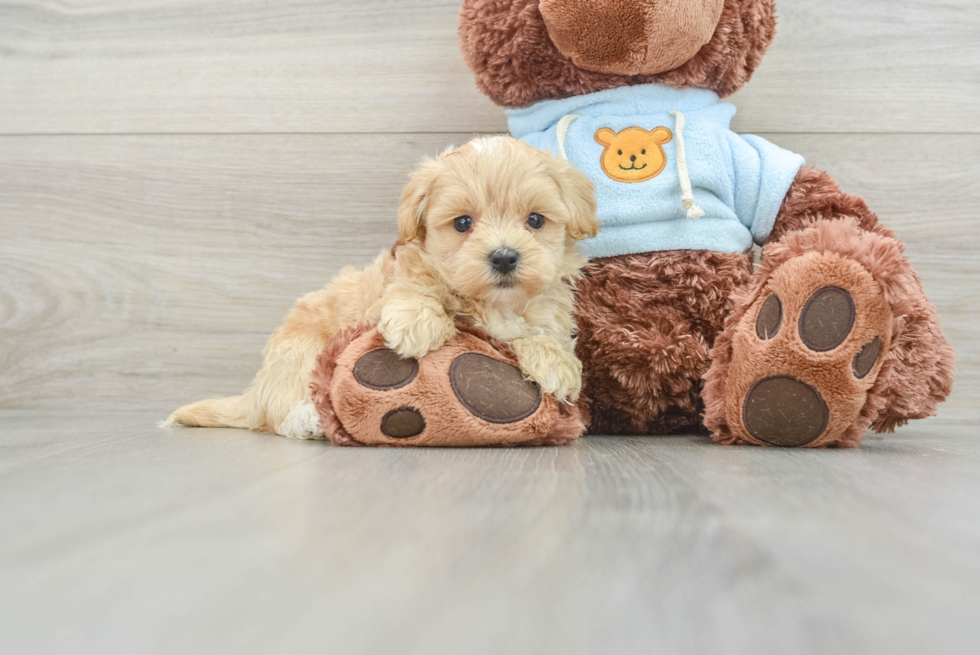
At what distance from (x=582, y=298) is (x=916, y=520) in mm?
610

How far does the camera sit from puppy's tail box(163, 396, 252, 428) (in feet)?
3.79

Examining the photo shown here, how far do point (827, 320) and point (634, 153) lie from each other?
1.24 ft

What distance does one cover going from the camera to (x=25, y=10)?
4.77 ft

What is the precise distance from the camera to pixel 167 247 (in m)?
1.44

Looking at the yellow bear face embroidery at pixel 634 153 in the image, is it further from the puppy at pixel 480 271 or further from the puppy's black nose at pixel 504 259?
the puppy's black nose at pixel 504 259

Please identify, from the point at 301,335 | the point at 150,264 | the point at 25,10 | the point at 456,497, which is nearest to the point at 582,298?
the point at 301,335

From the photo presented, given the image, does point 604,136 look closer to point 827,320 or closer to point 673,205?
point 673,205

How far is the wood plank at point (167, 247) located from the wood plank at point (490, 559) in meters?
0.76

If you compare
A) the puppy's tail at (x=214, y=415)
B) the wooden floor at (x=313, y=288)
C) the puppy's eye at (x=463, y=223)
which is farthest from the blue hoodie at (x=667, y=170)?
the puppy's tail at (x=214, y=415)

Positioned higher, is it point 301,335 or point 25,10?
point 25,10

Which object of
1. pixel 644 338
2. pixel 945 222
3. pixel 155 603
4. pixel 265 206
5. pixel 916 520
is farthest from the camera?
pixel 265 206

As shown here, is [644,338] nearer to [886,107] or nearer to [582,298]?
[582,298]

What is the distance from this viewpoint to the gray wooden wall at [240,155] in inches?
51.6

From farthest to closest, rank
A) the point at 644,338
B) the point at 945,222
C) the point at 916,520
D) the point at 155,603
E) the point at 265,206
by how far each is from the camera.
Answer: the point at 265,206 < the point at 945,222 < the point at 644,338 < the point at 916,520 < the point at 155,603
